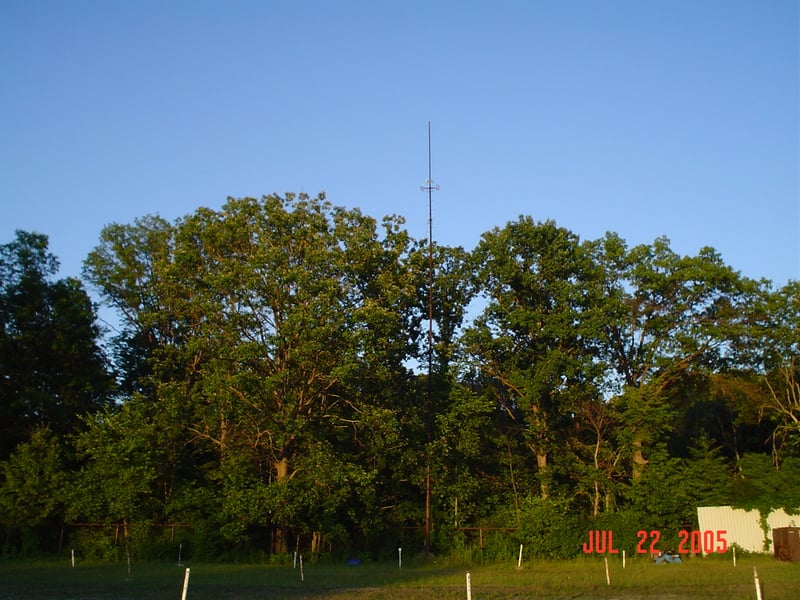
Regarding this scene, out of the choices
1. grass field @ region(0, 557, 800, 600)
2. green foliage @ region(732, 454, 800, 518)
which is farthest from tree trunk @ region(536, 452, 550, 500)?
green foliage @ region(732, 454, 800, 518)

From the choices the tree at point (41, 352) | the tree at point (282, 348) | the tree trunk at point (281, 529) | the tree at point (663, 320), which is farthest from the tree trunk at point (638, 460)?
the tree at point (41, 352)

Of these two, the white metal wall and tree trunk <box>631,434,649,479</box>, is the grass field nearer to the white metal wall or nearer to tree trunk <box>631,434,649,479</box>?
the white metal wall

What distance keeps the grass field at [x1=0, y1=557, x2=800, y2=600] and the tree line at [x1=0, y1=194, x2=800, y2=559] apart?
11.4 feet

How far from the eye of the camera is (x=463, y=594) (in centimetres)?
2095

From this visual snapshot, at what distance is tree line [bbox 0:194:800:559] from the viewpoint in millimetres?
35156

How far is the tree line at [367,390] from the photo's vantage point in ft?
115

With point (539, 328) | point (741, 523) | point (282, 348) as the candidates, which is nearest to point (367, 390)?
point (282, 348)

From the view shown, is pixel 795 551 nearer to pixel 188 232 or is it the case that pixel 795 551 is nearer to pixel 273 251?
pixel 273 251

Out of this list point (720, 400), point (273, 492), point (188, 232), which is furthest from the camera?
point (720, 400)

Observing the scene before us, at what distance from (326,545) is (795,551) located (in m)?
20.2

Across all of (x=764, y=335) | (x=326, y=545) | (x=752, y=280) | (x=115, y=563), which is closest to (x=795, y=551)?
(x=764, y=335)
